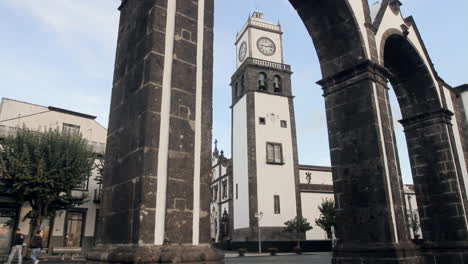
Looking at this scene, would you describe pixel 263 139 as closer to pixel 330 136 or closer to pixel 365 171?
pixel 330 136

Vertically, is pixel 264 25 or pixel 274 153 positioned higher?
pixel 264 25

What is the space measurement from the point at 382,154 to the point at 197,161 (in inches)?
150

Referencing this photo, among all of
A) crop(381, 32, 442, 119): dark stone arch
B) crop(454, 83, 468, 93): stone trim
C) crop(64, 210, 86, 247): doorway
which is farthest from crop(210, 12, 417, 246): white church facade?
crop(381, 32, 442, 119): dark stone arch

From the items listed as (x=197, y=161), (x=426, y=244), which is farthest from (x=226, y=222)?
(x=197, y=161)

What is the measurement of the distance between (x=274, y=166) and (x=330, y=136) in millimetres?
19111

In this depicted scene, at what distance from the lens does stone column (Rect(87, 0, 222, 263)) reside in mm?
3268

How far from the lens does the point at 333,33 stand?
7238 mm

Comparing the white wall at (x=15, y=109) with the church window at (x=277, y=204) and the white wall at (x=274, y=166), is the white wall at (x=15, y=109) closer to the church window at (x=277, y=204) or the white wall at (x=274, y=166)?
the white wall at (x=274, y=166)

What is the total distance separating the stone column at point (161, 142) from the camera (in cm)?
327

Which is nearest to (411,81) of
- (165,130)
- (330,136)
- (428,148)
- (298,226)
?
(428,148)

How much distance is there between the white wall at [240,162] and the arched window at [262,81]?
5.35 feet

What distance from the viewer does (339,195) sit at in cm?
642

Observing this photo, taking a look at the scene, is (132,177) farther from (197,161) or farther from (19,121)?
(19,121)

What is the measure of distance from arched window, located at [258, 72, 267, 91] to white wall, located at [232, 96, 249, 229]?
1.63m
